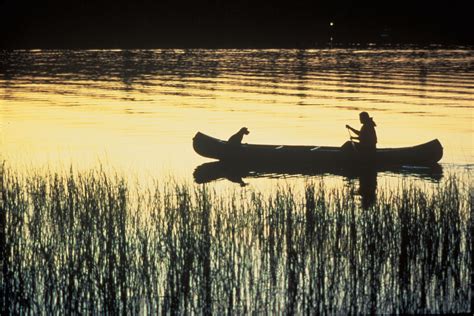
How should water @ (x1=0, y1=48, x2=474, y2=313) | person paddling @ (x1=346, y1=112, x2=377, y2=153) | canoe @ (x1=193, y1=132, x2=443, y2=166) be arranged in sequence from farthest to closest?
1. canoe @ (x1=193, y1=132, x2=443, y2=166)
2. person paddling @ (x1=346, y1=112, x2=377, y2=153)
3. water @ (x1=0, y1=48, x2=474, y2=313)

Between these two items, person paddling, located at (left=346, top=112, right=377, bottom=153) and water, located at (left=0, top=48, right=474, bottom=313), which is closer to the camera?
water, located at (left=0, top=48, right=474, bottom=313)

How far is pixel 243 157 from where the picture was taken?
23.2 meters

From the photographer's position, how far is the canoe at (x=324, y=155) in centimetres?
2191

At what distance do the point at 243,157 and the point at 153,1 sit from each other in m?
85.7

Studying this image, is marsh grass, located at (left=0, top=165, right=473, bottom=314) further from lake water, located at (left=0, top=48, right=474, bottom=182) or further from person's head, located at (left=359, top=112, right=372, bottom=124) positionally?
person's head, located at (left=359, top=112, right=372, bottom=124)

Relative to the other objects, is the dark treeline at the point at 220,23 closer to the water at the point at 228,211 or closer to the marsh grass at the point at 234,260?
the water at the point at 228,211

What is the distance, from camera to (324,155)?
72.2 ft

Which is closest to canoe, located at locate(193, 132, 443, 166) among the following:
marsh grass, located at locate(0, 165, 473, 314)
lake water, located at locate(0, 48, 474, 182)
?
lake water, located at locate(0, 48, 474, 182)

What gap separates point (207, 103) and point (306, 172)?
2472 cm

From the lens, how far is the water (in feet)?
32.2

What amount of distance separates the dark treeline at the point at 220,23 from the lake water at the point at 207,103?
20606 millimetres

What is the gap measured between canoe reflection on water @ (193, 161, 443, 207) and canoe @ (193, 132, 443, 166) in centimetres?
12

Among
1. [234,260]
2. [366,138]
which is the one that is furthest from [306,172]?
[234,260]

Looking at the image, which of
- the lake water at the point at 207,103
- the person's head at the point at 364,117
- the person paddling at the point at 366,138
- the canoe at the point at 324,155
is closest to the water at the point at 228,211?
the lake water at the point at 207,103
